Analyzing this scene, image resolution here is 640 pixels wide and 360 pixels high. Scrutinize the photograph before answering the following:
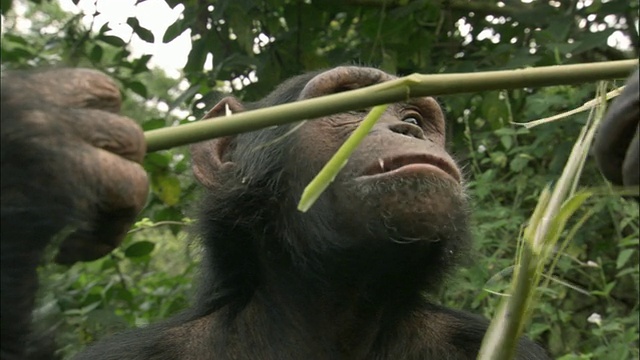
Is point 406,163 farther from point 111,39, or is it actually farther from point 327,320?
point 111,39

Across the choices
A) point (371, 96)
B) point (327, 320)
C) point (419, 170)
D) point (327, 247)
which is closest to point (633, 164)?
point (371, 96)

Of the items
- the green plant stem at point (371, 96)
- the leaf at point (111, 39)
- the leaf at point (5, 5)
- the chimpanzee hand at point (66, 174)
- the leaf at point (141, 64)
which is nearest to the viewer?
the green plant stem at point (371, 96)

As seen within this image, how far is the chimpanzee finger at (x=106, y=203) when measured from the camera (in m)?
2.38

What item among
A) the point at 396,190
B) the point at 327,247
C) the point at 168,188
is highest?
the point at 396,190

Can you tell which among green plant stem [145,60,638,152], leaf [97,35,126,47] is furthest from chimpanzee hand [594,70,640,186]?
leaf [97,35,126,47]

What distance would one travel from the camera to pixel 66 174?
2.37 meters

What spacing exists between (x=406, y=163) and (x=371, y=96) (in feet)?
3.67

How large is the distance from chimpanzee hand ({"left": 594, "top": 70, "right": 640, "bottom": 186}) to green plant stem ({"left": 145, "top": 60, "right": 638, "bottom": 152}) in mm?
106

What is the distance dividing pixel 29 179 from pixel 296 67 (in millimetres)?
3507

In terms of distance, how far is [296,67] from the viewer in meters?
5.79

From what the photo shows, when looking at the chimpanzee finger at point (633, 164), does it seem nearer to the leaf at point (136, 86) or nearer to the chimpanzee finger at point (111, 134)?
the chimpanzee finger at point (111, 134)

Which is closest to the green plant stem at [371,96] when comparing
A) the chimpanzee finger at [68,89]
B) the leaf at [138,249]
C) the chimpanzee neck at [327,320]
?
the chimpanzee finger at [68,89]

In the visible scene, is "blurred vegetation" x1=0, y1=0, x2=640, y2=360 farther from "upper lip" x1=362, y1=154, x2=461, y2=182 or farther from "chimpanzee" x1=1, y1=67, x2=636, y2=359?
"upper lip" x1=362, y1=154, x2=461, y2=182

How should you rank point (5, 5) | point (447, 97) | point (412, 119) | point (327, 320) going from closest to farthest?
point (327, 320), point (412, 119), point (5, 5), point (447, 97)
